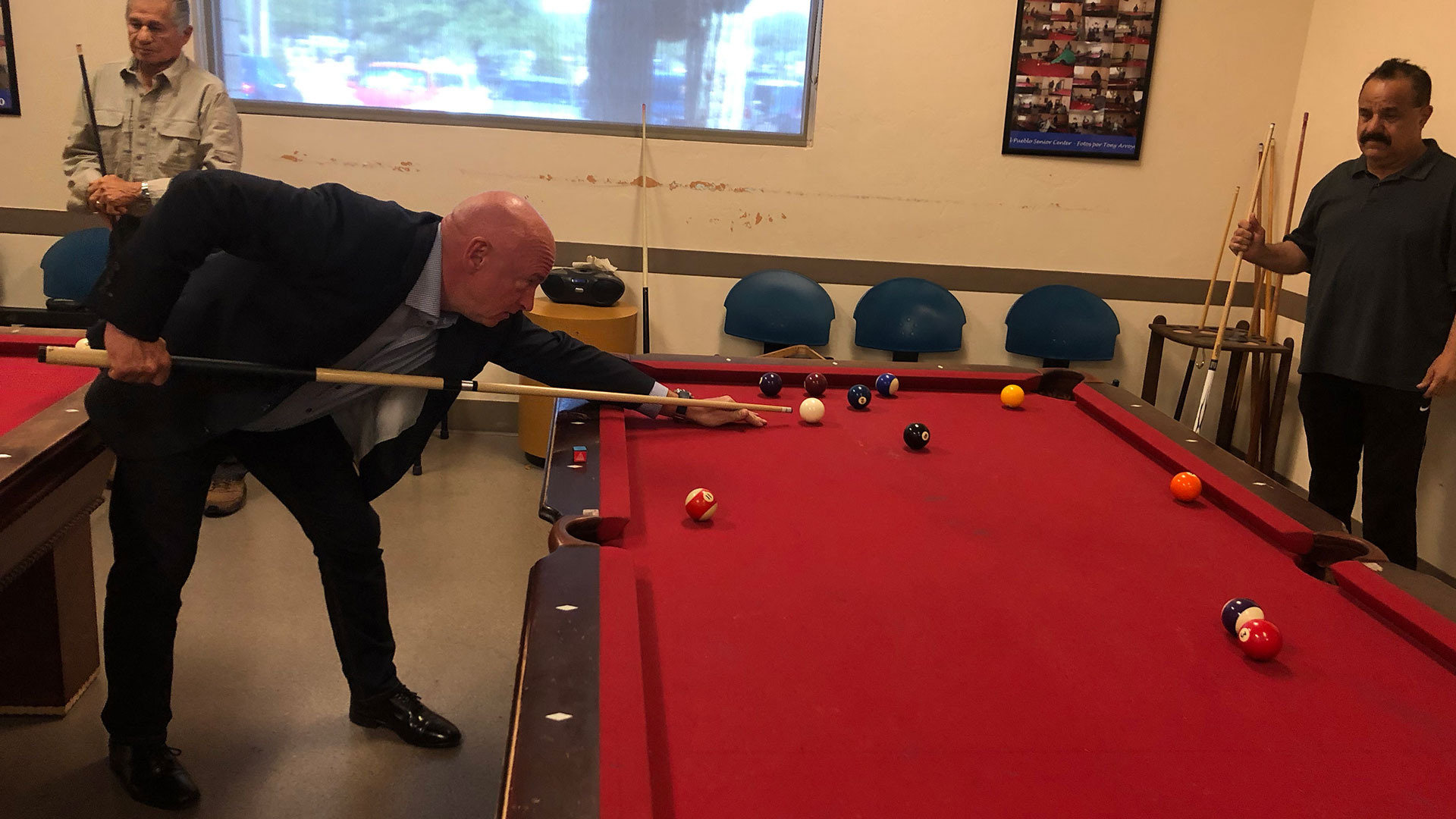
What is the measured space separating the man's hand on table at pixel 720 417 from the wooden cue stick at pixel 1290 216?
8.86ft

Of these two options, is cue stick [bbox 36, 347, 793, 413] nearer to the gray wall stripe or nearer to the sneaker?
the sneaker

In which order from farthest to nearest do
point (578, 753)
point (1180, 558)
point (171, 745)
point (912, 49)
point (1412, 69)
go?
point (912, 49) < point (1412, 69) < point (171, 745) < point (1180, 558) < point (578, 753)

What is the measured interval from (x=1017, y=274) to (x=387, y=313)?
3231 mm

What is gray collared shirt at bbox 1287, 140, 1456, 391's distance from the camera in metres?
2.83

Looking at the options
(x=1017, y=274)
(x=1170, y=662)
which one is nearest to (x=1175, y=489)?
(x=1170, y=662)

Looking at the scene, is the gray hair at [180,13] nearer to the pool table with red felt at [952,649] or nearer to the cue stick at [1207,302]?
the pool table with red felt at [952,649]

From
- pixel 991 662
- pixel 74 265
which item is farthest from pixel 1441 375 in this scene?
pixel 74 265

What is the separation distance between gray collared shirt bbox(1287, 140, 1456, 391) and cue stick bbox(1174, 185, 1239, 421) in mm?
986

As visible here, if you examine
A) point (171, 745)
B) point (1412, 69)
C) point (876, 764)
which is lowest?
point (171, 745)

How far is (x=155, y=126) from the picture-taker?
10.9ft

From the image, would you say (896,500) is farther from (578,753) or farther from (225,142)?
(225,142)

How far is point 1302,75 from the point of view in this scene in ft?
13.8

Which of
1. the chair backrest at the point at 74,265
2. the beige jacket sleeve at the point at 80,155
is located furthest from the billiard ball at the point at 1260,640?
the chair backrest at the point at 74,265

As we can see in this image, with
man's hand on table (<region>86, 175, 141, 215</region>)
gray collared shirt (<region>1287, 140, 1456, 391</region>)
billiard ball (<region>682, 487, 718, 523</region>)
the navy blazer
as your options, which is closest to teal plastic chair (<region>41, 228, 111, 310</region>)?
man's hand on table (<region>86, 175, 141, 215</region>)
